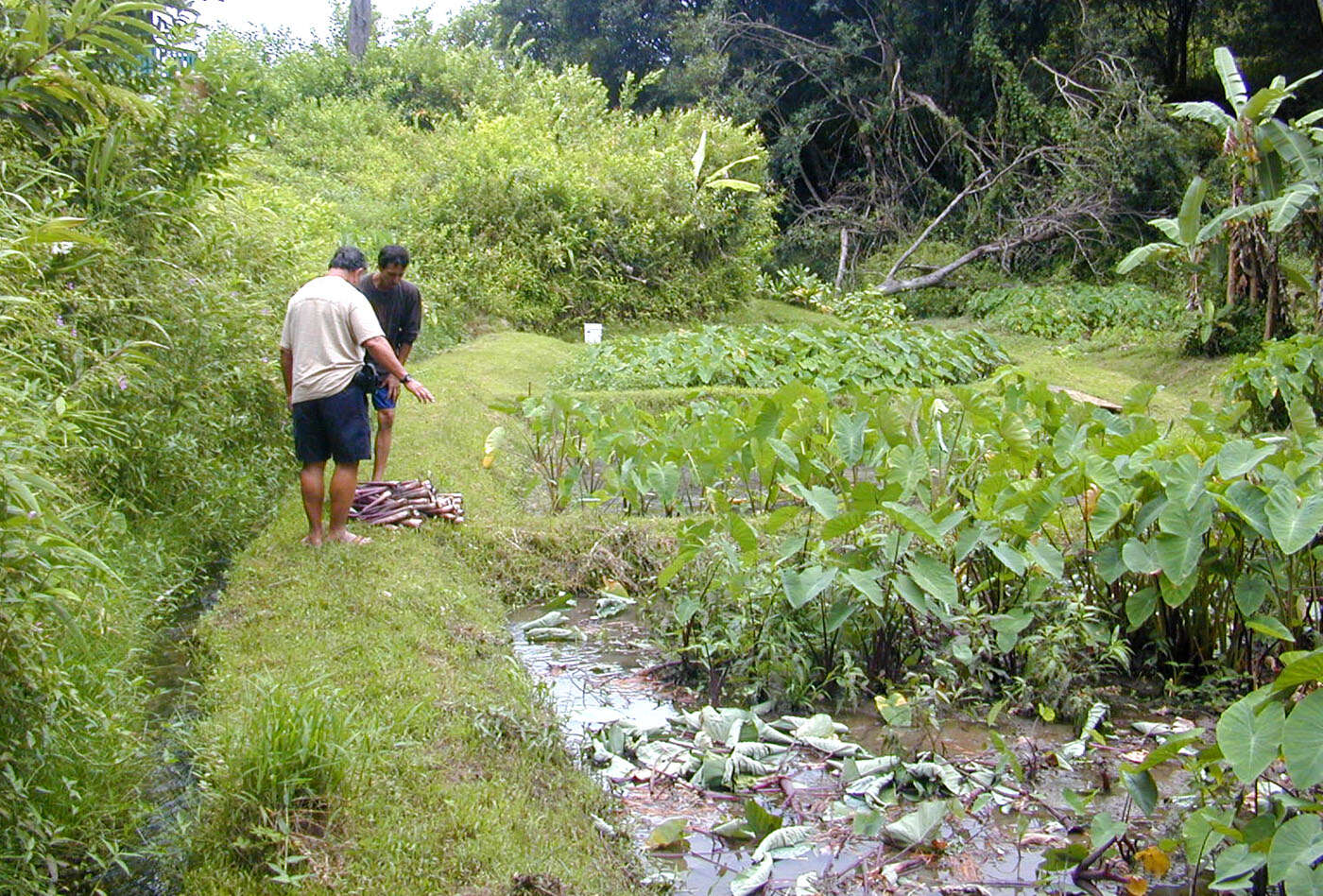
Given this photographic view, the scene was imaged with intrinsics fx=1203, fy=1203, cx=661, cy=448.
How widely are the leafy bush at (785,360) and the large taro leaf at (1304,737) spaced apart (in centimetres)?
817

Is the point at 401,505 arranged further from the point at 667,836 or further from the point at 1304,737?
the point at 1304,737

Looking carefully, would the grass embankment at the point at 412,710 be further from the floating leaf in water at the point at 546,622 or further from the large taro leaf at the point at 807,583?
the large taro leaf at the point at 807,583

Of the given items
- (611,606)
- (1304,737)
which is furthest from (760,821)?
(611,606)

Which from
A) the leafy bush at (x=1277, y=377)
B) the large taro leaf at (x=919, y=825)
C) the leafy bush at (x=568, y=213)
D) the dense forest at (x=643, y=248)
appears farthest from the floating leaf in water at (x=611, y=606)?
the leafy bush at (x=568, y=213)

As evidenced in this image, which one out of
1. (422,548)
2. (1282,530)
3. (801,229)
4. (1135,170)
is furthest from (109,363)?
(801,229)

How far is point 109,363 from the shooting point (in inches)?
Answer: 181

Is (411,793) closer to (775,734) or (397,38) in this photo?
(775,734)

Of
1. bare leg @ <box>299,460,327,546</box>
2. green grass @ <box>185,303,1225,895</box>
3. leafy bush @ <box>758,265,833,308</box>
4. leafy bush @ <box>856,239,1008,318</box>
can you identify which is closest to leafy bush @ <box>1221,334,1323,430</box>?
green grass @ <box>185,303,1225,895</box>

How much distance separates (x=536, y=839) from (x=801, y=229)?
20.0 m

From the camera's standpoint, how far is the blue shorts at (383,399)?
6.74 m

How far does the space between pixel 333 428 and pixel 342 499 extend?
371 millimetres

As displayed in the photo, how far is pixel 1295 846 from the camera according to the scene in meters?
2.68

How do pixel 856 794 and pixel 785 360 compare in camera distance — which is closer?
pixel 856 794

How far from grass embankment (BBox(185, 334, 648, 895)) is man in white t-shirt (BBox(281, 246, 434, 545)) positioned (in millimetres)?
315
